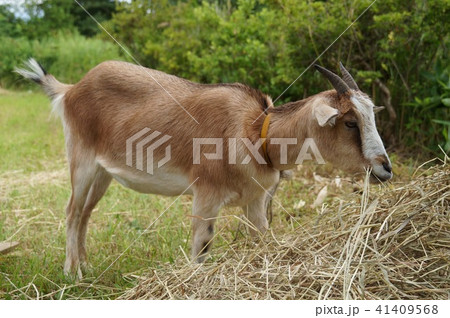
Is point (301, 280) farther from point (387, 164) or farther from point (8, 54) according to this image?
point (8, 54)

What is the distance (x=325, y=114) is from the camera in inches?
125

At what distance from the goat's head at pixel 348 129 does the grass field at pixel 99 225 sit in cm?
26

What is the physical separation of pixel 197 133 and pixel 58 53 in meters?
9.13

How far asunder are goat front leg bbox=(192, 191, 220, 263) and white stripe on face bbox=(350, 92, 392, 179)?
3.14ft

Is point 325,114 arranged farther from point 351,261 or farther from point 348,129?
point 351,261

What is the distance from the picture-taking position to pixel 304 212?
16.8 ft

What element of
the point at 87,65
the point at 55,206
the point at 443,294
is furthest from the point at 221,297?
the point at 87,65

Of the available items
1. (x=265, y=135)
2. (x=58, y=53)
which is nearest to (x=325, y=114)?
(x=265, y=135)

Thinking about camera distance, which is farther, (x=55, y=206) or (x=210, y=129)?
(x=55, y=206)

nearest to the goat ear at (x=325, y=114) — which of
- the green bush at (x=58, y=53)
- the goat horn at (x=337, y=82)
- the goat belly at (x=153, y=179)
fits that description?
the goat horn at (x=337, y=82)

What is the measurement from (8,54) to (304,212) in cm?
900

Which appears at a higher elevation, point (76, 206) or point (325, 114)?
point (325, 114)

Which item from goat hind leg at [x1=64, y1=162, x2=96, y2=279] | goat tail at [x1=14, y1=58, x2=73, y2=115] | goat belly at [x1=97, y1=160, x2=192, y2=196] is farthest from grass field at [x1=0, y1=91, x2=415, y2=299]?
goat tail at [x1=14, y1=58, x2=73, y2=115]

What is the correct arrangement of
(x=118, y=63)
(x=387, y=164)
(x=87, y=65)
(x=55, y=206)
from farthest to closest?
(x=87, y=65)
(x=55, y=206)
(x=118, y=63)
(x=387, y=164)
